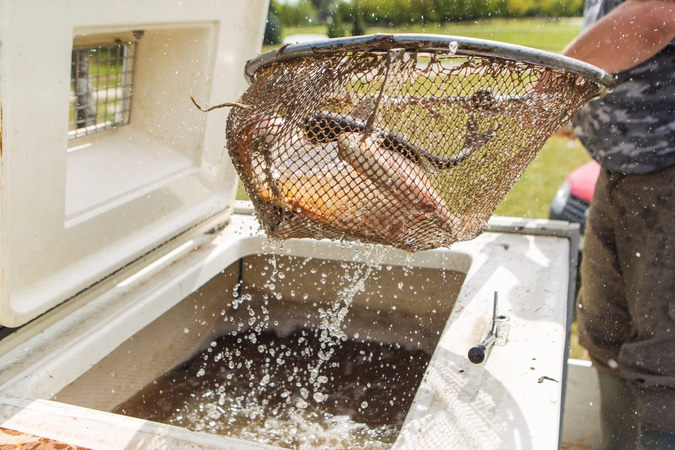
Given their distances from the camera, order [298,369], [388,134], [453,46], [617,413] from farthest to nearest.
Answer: [617,413], [298,369], [388,134], [453,46]

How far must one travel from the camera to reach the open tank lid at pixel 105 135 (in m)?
1.25

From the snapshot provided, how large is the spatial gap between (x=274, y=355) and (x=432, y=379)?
952 millimetres

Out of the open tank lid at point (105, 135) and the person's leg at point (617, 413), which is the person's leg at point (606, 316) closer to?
the person's leg at point (617, 413)

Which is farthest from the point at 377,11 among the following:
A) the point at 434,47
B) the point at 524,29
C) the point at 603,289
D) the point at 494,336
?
the point at 434,47

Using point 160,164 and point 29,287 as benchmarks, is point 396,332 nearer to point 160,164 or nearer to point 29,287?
point 160,164

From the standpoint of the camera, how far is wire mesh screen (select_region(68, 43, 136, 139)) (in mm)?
1699

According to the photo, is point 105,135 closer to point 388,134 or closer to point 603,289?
point 388,134

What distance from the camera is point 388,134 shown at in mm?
1245

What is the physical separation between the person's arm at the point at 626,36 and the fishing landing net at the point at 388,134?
32 cm

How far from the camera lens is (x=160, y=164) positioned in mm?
1867

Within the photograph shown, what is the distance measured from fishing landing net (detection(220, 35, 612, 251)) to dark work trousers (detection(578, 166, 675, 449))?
796mm

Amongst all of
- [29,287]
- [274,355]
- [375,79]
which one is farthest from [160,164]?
[375,79]

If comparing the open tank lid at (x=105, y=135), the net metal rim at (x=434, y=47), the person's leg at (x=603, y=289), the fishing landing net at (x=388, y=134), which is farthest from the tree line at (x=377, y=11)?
the net metal rim at (x=434, y=47)

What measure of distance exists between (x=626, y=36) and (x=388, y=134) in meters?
0.79
